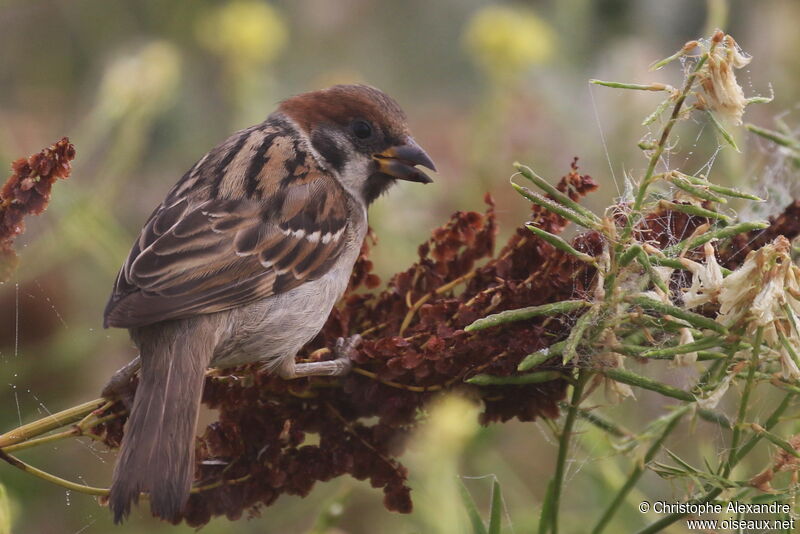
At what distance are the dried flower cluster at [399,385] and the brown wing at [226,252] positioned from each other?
0.26 metres

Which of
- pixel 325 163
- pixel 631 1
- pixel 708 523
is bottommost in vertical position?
pixel 708 523

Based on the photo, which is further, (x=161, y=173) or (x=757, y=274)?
(x=161, y=173)

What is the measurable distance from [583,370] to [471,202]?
1992 millimetres

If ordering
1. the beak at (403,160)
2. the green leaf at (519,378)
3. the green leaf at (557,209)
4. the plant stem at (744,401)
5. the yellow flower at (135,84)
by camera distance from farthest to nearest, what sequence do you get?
the yellow flower at (135,84)
the beak at (403,160)
the green leaf at (519,378)
the green leaf at (557,209)
the plant stem at (744,401)

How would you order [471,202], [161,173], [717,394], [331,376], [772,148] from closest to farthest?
[717,394] → [331,376] → [772,148] → [471,202] → [161,173]

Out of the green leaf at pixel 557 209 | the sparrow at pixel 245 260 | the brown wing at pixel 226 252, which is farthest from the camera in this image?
the brown wing at pixel 226 252

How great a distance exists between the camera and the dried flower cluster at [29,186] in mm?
2125

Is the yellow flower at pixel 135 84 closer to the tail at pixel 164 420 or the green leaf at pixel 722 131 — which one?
the tail at pixel 164 420

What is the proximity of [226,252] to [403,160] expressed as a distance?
746 millimetres

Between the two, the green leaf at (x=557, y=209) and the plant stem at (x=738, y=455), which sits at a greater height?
the green leaf at (x=557, y=209)

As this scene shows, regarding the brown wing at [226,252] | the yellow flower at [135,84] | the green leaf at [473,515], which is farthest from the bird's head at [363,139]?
the green leaf at [473,515]

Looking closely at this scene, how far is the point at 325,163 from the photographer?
11.1ft

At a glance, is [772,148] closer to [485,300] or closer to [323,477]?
[485,300]

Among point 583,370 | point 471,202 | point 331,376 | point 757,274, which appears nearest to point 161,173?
point 471,202
